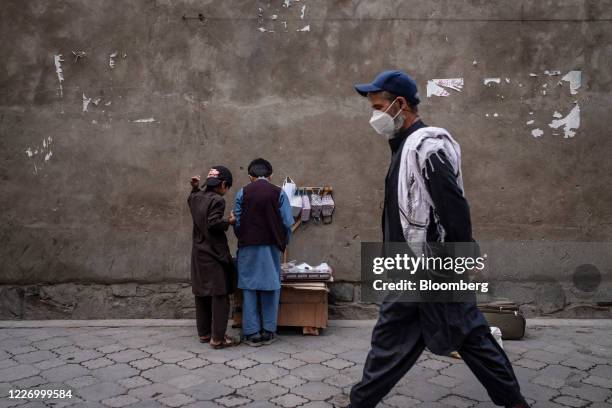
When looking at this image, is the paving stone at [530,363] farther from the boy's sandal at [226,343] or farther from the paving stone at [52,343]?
the paving stone at [52,343]

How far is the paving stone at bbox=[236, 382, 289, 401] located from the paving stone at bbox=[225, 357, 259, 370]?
0.44 metres

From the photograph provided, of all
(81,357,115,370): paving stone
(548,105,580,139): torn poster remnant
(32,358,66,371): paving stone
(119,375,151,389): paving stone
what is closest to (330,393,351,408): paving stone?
(119,375,151,389): paving stone

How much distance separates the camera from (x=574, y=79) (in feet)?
20.1

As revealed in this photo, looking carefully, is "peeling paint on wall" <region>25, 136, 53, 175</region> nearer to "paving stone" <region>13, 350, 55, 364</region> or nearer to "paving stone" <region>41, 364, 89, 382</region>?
"paving stone" <region>13, 350, 55, 364</region>

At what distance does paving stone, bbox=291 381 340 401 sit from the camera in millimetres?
3996

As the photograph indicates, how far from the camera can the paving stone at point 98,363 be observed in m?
4.62

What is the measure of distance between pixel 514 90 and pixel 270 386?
401 cm

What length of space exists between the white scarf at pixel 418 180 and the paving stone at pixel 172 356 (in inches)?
101

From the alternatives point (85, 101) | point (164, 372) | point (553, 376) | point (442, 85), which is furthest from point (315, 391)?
point (85, 101)

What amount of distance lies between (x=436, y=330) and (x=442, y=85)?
3.70m

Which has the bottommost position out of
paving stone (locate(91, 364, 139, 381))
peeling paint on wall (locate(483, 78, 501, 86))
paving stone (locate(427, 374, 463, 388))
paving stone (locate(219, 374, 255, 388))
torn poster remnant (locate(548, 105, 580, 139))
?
paving stone (locate(427, 374, 463, 388))

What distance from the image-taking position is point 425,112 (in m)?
6.15

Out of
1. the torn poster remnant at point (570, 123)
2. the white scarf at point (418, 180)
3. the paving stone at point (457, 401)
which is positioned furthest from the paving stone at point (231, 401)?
the torn poster remnant at point (570, 123)

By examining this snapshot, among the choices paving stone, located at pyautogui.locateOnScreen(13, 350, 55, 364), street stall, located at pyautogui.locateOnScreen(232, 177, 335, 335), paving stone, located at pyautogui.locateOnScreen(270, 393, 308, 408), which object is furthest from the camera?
street stall, located at pyautogui.locateOnScreen(232, 177, 335, 335)
